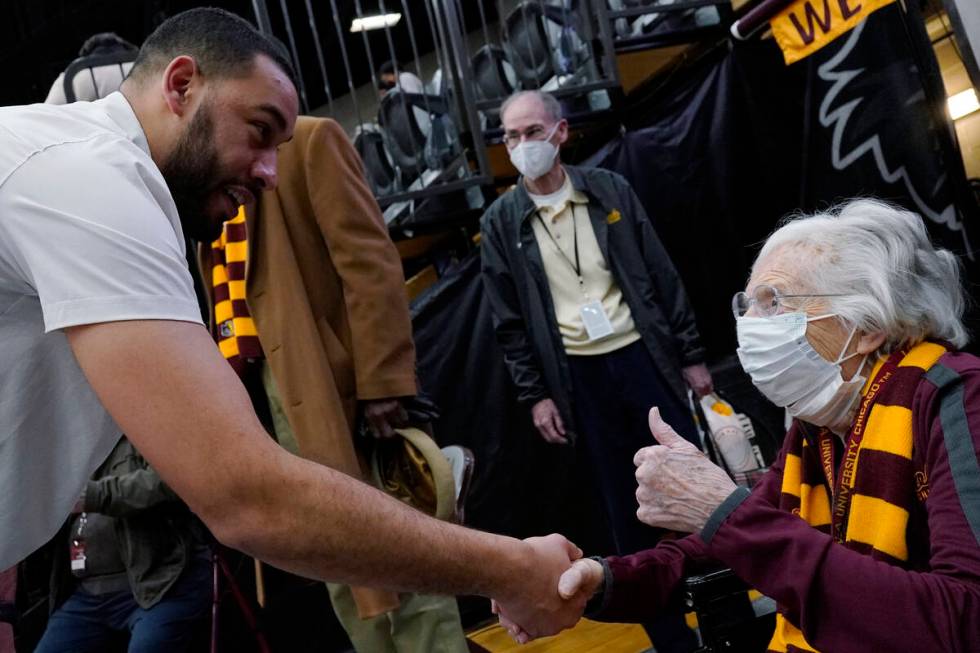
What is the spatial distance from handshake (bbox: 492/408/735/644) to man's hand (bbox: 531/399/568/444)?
1.57m

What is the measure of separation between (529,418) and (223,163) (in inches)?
108

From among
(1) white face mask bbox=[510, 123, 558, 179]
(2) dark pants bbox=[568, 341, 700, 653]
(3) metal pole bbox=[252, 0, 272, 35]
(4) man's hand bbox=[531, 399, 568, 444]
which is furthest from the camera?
(3) metal pole bbox=[252, 0, 272, 35]

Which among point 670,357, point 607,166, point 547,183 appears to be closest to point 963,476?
point 670,357

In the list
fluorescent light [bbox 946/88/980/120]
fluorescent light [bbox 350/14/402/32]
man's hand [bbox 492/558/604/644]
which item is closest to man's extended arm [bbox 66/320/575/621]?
man's hand [bbox 492/558/604/644]

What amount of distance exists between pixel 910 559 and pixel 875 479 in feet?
0.42

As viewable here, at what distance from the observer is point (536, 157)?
348 cm

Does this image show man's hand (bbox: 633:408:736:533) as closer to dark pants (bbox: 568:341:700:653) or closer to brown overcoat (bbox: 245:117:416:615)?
brown overcoat (bbox: 245:117:416:615)

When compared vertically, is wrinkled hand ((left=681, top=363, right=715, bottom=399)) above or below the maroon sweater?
below

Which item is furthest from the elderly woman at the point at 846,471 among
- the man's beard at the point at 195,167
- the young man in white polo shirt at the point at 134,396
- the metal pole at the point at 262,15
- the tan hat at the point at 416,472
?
A: the metal pole at the point at 262,15

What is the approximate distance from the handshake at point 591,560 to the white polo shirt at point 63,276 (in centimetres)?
66

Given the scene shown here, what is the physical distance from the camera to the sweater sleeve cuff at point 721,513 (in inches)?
57.6

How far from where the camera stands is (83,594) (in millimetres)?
3057

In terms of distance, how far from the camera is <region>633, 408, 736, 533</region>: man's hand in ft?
5.02

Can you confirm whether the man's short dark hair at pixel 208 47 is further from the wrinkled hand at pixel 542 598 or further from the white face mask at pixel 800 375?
the white face mask at pixel 800 375
